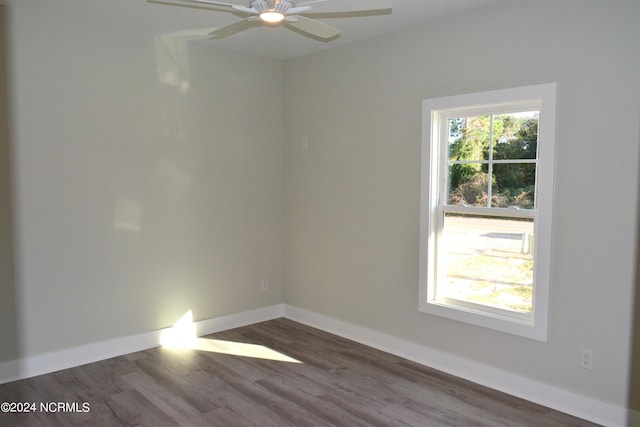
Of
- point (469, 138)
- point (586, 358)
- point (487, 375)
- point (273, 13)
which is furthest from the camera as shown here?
point (469, 138)

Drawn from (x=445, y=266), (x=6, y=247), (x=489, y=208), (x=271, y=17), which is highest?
(x=271, y=17)

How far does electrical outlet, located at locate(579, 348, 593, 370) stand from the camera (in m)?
2.84

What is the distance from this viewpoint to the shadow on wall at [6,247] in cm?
327

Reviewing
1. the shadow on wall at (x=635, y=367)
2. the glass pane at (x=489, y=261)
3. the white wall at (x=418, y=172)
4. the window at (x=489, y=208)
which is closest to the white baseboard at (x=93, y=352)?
the white wall at (x=418, y=172)

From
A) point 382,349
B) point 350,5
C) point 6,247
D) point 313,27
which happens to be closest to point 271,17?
point 313,27

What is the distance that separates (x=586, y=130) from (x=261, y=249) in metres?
3.11

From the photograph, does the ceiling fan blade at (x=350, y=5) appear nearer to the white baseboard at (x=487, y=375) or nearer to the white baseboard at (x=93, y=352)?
the white baseboard at (x=487, y=375)

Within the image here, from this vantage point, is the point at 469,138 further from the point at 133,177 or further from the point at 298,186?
the point at 133,177

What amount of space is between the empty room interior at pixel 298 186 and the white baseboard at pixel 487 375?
0.04 ft

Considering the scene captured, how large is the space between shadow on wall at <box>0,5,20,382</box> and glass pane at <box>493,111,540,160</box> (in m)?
3.43

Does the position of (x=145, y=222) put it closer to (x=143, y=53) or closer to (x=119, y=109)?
(x=119, y=109)

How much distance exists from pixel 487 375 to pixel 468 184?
137cm

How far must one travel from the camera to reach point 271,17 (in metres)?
2.37

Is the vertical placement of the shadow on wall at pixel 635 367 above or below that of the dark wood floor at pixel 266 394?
above
